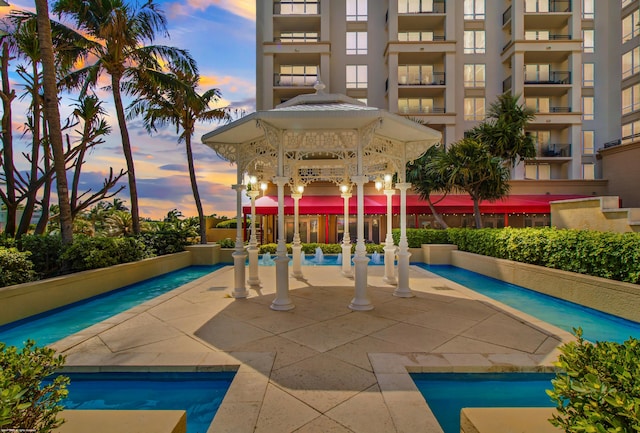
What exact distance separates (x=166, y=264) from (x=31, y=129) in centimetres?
778

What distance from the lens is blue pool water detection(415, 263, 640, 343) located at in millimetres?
6266

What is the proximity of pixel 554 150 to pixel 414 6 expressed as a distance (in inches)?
673

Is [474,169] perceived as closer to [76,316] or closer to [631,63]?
[76,316]

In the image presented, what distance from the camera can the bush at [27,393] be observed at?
62.4 inches

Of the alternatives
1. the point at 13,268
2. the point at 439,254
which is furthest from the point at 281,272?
the point at 439,254

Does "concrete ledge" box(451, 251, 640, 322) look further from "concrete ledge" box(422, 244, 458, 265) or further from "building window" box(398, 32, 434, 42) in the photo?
"building window" box(398, 32, 434, 42)

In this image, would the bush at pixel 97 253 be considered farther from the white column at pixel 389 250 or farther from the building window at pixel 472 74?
the building window at pixel 472 74

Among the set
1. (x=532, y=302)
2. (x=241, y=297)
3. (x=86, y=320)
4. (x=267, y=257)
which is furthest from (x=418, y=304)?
(x=267, y=257)

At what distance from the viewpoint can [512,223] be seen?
23.5 meters

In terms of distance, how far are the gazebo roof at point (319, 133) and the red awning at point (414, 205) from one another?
35.0 ft

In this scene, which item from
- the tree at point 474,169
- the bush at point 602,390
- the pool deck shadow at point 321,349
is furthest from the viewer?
the tree at point 474,169

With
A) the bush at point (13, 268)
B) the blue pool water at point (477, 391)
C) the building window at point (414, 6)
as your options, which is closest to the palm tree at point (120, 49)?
the bush at point (13, 268)

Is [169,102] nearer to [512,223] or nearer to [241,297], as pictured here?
[241,297]

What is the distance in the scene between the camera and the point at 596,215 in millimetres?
10945
